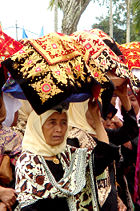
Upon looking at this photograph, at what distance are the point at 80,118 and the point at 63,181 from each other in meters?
0.90

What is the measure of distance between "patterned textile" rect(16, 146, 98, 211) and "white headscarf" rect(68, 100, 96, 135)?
480 millimetres

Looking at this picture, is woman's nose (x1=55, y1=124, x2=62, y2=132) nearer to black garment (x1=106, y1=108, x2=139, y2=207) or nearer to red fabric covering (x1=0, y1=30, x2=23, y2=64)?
red fabric covering (x1=0, y1=30, x2=23, y2=64)

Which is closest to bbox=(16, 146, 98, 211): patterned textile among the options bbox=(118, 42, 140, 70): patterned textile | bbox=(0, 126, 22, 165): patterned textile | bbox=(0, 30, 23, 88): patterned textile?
bbox=(0, 126, 22, 165): patterned textile

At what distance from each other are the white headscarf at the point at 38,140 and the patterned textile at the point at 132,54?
176 centimetres

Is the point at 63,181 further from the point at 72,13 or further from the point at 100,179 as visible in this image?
the point at 72,13

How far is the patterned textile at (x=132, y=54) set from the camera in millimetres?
3812

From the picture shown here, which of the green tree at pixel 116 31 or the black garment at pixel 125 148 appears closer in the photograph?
the black garment at pixel 125 148

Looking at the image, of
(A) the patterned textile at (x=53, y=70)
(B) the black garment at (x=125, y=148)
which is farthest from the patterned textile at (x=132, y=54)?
(A) the patterned textile at (x=53, y=70)

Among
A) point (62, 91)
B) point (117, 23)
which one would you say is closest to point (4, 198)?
point (62, 91)

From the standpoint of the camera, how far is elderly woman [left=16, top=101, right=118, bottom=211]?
2211 mm

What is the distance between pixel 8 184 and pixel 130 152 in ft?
5.64

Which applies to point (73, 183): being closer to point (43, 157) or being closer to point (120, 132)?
point (43, 157)

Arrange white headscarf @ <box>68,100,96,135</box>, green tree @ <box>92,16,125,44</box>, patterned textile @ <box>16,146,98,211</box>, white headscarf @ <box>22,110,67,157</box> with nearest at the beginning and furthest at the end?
patterned textile @ <box>16,146,98,211</box> → white headscarf @ <box>22,110,67,157</box> → white headscarf @ <box>68,100,96,135</box> → green tree @ <box>92,16,125,44</box>

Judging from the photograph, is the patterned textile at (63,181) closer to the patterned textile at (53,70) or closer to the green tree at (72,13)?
the patterned textile at (53,70)
